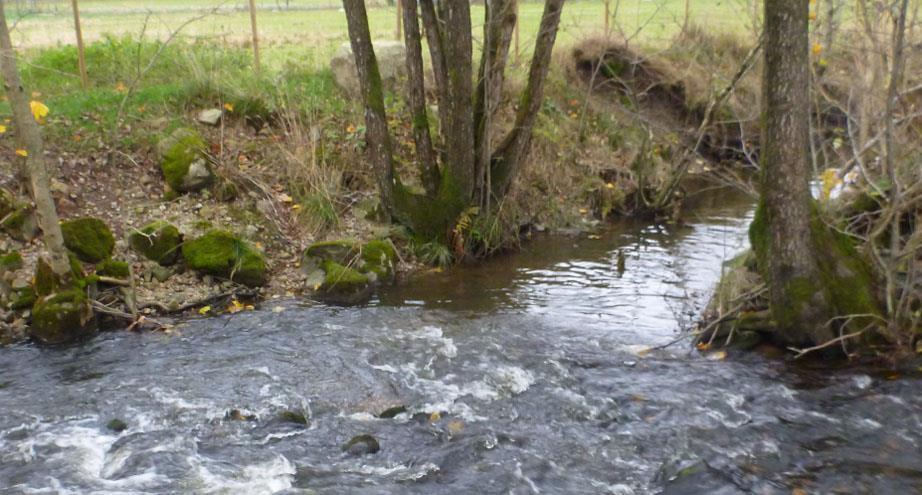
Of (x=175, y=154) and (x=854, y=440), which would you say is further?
(x=175, y=154)

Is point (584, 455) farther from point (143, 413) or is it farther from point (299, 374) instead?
point (143, 413)

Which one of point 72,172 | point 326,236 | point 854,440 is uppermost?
point 72,172

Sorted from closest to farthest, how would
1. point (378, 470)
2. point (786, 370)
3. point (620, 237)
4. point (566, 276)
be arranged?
point (378, 470) < point (786, 370) < point (566, 276) < point (620, 237)

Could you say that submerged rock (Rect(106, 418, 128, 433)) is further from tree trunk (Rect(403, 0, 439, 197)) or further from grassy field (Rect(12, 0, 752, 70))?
grassy field (Rect(12, 0, 752, 70))

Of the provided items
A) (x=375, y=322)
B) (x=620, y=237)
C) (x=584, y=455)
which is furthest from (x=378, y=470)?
(x=620, y=237)

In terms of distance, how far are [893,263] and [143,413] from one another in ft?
21.5

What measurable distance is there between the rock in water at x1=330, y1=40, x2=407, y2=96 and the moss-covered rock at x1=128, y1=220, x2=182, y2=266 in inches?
209

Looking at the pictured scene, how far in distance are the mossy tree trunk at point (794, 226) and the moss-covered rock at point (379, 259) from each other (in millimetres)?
4550

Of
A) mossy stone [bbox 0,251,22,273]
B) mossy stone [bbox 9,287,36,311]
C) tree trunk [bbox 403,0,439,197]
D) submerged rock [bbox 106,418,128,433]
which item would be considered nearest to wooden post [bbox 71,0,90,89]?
mossy stone [bbox 0,251,22,273]

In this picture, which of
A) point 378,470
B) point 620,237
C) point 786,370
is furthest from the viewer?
point 620,237

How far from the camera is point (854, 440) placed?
19.7 feet

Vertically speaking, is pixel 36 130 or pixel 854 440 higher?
pixel 36 130

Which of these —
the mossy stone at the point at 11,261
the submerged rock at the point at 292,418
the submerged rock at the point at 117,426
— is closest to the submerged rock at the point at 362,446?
the submerged rock at the point at 292,418

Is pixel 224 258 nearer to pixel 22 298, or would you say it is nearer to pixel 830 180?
pixel 22 298
